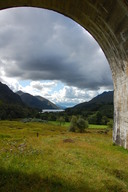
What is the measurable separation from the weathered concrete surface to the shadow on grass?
7.05 m

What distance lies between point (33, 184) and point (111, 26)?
1080 centimetres

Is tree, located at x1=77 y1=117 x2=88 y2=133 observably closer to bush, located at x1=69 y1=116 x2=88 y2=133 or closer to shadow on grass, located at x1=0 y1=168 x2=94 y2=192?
bush, located at x1=69 y1=116 x2=88 y2=133

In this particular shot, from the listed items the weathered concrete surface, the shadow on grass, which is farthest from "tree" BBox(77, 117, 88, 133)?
the shadow on grass

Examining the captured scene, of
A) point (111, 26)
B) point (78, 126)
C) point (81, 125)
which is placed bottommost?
point (78, 126)

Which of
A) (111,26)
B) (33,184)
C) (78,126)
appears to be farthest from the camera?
(78,126)

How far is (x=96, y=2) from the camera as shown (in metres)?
10.6

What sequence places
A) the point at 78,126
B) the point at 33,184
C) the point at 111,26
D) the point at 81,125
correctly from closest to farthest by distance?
1. the point at 33,184
2. the point at 111,26
3. the point at 81,125
4. the point at 78,126

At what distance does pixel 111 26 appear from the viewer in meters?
11.7

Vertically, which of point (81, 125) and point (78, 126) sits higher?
point (81, 125)

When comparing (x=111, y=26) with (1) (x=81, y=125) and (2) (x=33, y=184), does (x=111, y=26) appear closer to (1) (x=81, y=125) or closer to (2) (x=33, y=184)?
(2) (x=33, y=184)

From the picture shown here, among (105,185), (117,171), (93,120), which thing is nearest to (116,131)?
(117,171)

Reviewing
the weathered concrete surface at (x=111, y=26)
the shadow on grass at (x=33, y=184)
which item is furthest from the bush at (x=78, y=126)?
the shadow on grass at (x=33, y=184)

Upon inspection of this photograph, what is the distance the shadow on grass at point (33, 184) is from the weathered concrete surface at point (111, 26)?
7.05 meters

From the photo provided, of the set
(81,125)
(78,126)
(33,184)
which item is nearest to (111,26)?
(33,184)
